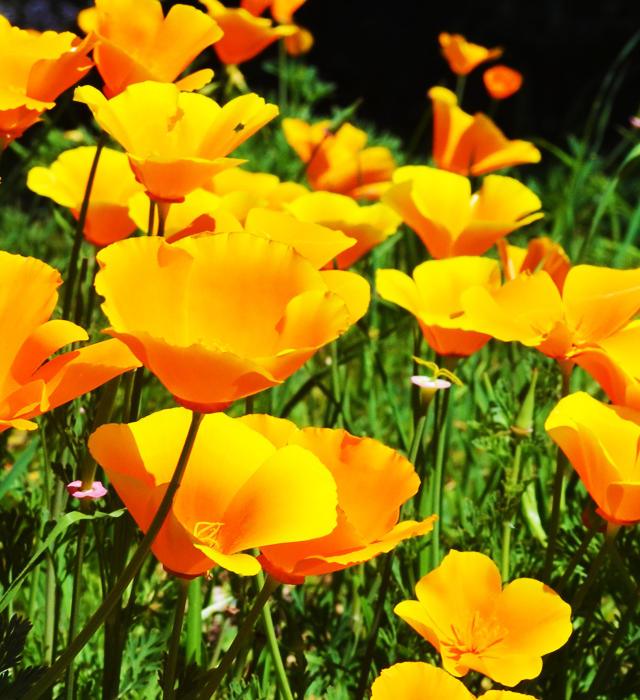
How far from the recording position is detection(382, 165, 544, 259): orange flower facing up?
965 millimetres

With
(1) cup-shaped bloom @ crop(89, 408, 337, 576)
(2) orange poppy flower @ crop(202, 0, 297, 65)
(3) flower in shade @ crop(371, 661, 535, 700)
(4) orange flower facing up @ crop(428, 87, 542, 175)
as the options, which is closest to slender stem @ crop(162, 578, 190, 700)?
(1) cup-shaped bloom @ crop(89, 408, 337, 576)

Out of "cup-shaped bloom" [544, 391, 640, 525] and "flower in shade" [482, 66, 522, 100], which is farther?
"flower in shade" [482, 66, 522, 100]

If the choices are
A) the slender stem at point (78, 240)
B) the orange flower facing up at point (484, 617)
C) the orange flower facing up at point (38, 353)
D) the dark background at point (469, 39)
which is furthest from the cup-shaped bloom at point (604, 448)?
the dark background at point (469, 39)

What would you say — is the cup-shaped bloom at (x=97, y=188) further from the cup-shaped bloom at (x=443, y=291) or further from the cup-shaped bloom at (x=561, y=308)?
the cup-shaped bloom at (x=561, y=308)

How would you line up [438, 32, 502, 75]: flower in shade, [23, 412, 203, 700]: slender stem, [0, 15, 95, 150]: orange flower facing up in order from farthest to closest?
[438, 32, 502, 75]: flower in shade, [0, 15, 95, 150]: orange flower facing up, [23, 412, 203, 700]: slender stem

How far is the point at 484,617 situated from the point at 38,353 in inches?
16.1

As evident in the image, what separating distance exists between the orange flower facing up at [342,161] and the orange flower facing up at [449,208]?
411 mm

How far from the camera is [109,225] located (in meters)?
0.91

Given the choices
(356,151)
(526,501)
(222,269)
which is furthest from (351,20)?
(222,269)

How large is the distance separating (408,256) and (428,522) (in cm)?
118

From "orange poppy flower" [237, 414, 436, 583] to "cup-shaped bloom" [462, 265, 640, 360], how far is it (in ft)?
0.63

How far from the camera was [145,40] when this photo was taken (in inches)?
32.0

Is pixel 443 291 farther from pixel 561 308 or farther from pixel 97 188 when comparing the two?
pixel 97 188

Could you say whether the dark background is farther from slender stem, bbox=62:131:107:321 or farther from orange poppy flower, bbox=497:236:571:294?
slender stem, bbox=62:131:107:321
